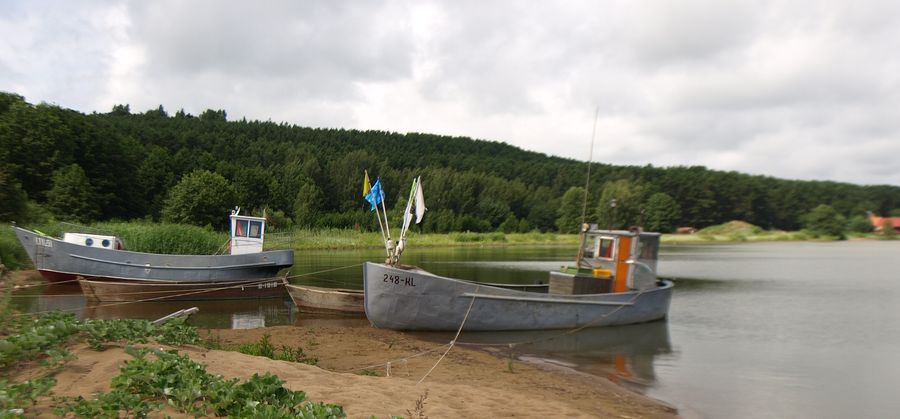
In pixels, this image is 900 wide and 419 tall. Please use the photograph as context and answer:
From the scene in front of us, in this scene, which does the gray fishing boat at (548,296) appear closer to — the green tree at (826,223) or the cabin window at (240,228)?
the cabin window at (240,228)

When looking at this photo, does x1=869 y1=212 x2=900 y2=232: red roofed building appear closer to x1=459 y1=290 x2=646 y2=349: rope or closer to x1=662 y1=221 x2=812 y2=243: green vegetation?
x1=662 y1=221 x2=812 y2=243: green vegetation

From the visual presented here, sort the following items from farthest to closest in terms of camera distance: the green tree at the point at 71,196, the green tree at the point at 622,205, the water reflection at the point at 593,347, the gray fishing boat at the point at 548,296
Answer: the green tree at the point at 622,205, the green tree at the point at 71,196, the gray fishing boat at the point at 548,296, the water reflection at the point at 593,347

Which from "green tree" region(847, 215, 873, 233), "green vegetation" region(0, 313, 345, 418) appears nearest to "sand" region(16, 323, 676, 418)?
"green vegetation" region(0, 313, 345, 418)

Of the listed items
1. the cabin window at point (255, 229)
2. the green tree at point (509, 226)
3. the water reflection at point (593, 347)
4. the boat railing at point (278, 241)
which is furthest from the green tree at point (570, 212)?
the water reflection at point (593, 347)

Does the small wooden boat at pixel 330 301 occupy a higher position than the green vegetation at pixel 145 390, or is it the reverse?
the green vegetation at pixel 145 390

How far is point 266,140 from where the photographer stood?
11088 centimetres

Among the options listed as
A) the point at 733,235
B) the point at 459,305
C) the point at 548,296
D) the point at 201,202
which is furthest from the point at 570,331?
the point at 733,235

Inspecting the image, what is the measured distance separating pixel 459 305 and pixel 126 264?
12.0 metres

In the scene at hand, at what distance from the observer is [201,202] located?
51.0m

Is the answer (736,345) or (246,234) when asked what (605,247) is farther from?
(246,234)

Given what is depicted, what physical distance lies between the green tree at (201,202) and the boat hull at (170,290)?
3217cm

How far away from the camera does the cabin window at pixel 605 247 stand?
680 inches

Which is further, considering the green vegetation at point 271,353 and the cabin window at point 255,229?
the cabin window at point 255,229

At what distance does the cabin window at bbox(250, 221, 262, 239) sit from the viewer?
21750mm
